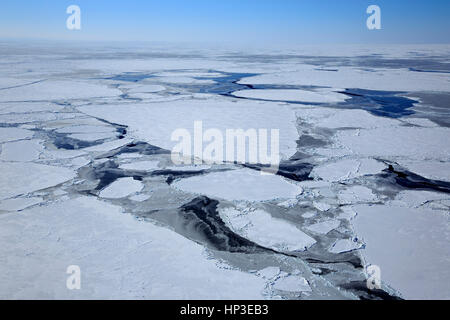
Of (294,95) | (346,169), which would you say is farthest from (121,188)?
(294,95)

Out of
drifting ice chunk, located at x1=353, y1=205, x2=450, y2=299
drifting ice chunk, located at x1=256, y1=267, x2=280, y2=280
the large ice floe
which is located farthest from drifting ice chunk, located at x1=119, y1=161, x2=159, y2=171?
drifting ice chunk, located at x1=353, y1=205, x2=450, y2=299

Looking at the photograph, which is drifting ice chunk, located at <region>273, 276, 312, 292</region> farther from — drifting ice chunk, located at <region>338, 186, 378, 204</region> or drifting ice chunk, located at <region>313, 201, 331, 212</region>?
drifting ice chunk, located at <region>338, 186, 378, 204</region>

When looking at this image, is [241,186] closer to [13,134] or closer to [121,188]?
[121,188]

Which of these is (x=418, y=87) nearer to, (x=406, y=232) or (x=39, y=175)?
(x=406, y=232)

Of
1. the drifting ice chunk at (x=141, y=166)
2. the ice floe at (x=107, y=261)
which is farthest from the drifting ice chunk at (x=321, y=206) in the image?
the drifting ice chunk at (x=141, y=166)

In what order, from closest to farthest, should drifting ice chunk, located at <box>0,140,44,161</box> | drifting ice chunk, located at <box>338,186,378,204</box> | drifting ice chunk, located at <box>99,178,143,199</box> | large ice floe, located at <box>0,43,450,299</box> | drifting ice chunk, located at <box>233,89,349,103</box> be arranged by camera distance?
1. large ice floe, located at <box>0,43,450,299</box>
2. drifting ice chunk, located at <box>338,186,378,204</box>
3. drifting ice chunk, located at <box>99,178,143,199</box>
4. drifting ice chunk, located at <box>0,140,44,161</box>
5. drifting ice chunk, located at <box>233,89,349,103</box>

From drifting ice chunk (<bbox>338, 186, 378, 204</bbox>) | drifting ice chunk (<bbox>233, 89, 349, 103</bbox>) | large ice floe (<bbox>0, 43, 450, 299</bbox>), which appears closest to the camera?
large ice floe (<bbox>0, 43, 450, 299</bbox>)

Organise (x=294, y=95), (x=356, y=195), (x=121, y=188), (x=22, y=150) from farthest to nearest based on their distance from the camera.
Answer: (x=294, y=95) < (x=22, y=150) < (x=121, y=188) < (x=356, y=195)

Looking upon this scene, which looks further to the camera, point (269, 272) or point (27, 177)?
point (27, 177)

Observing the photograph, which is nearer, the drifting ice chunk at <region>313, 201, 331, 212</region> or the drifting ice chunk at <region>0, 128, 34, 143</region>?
the drifting ice chunk at <region>313, 201, 331, 212</region>

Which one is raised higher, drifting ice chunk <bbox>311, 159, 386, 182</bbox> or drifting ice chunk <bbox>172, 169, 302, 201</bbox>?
drifting ice chunk <bbox>311, 159, 386, 182</bbox>
